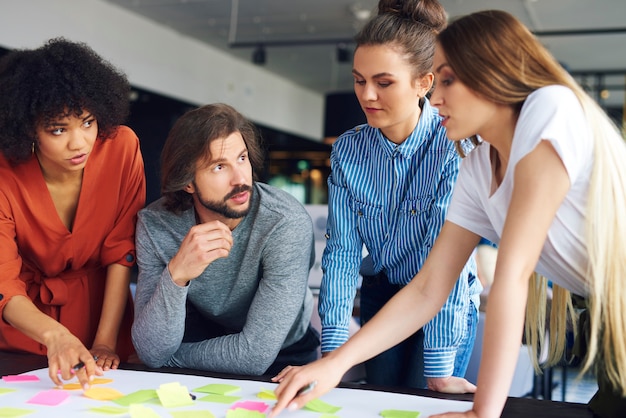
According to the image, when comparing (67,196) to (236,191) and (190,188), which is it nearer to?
(190,188)

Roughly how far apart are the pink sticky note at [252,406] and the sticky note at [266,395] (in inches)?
1.4

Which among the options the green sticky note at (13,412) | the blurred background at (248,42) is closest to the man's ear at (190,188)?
the green sticky note at (13,412)

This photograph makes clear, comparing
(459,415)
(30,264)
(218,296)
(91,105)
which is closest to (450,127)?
(459,415)

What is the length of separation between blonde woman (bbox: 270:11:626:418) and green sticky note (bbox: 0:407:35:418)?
417mm

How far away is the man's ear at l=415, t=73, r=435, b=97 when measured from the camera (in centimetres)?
158

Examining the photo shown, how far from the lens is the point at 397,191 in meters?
1.61

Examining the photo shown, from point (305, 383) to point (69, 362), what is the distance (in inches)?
19.6

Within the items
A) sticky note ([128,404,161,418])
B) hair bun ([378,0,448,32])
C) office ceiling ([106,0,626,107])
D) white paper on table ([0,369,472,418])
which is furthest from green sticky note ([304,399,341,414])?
office ceiling ([106,0,626,107])

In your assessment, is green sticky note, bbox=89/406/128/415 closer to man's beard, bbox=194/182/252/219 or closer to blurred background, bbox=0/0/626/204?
man's beard, bbox=194/182/252/219

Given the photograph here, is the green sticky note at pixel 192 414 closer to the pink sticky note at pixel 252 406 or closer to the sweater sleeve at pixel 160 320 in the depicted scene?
the pink sticky note at pixel 252 406

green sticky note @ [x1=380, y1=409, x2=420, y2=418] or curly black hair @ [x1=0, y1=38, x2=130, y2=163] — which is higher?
curly black hair @ [x1=0, y1=38, x2=130, y2=163]

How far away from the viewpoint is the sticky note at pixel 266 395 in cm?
124

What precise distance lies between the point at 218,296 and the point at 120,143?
488 millimetres

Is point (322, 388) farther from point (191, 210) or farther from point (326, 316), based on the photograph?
point (191, 210)
